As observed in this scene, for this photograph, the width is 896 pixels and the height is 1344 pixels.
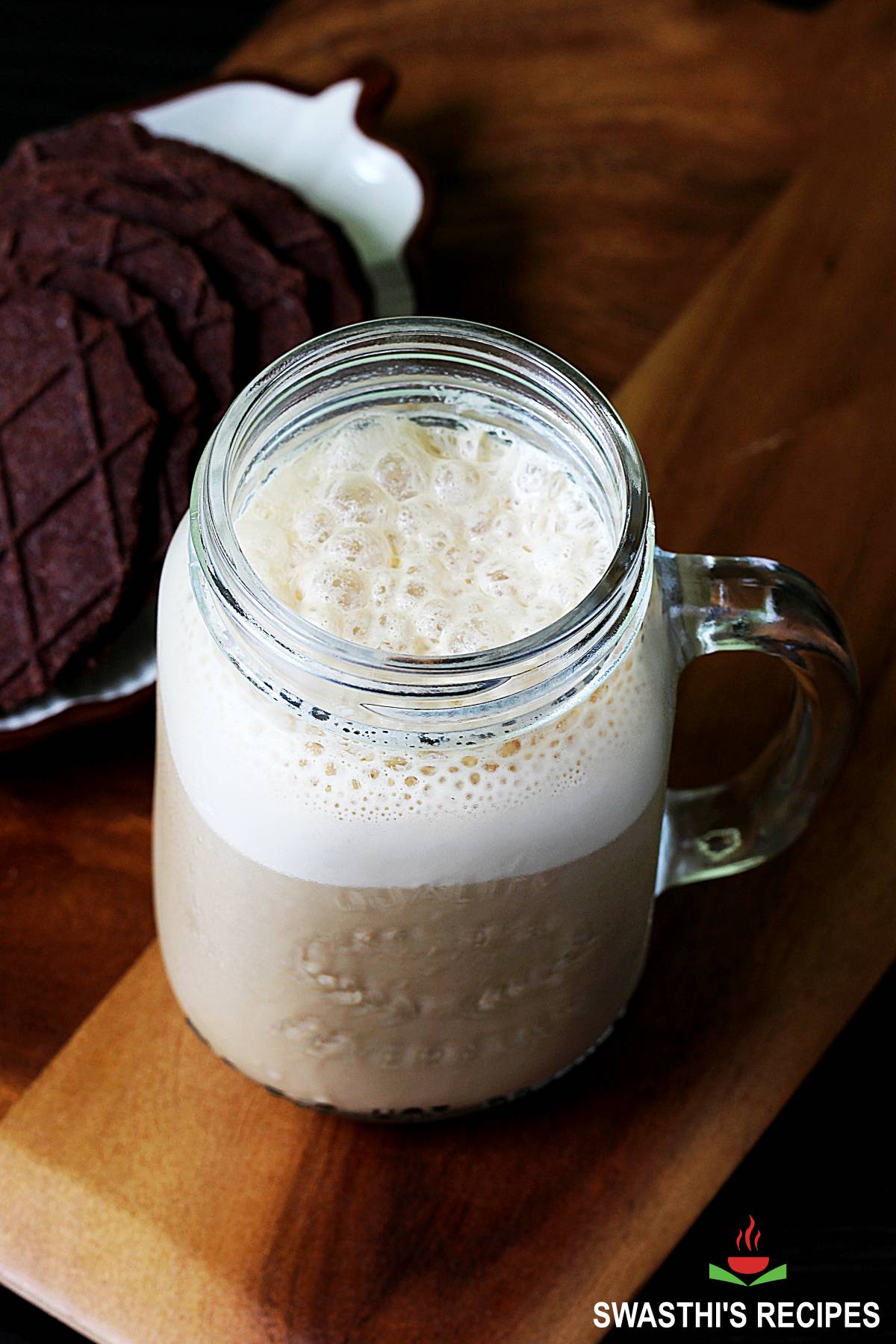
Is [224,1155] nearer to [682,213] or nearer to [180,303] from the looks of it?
[180,303]

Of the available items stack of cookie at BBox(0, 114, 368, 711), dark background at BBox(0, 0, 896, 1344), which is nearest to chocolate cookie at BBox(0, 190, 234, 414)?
stack of cookie at BBox(0, 114, 368, 711)

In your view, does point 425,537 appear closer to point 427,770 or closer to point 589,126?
point 427,770

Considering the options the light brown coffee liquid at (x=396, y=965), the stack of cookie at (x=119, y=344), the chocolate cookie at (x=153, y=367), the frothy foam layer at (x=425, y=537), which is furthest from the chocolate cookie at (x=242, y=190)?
the light brown coffee liquid at (x=396, y=965)

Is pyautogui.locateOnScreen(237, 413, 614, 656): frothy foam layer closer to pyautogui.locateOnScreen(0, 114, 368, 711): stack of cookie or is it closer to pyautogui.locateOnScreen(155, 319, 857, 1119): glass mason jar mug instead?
pyautogui.locateOnScreen(155, 319, 857, 1119): glass mason jar mug

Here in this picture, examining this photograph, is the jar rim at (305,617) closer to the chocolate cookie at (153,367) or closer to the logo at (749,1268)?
the chocolate cookie at (153,367)

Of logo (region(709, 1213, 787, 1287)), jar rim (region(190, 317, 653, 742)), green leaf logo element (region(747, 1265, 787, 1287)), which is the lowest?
green leaf logo element (region(747, 1265, 787, 1287))

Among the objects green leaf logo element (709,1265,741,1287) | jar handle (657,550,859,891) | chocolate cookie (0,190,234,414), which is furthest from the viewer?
chocolate cookie (0,190,234,414)
